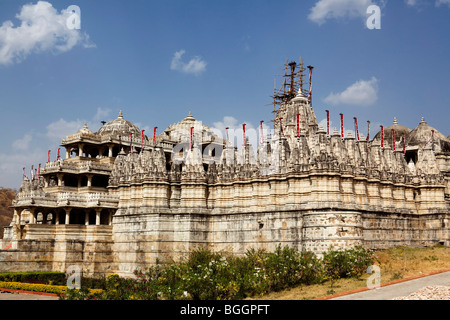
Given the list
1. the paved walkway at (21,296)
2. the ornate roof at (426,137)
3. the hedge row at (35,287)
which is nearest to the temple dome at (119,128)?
the hedge row at (35,287)

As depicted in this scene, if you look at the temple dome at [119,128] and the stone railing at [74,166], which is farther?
the temple dome at [119,128]

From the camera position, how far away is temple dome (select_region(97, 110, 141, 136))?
2275 inches

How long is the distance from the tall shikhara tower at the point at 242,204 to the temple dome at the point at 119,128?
449 cm

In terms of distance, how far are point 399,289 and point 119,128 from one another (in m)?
39.2

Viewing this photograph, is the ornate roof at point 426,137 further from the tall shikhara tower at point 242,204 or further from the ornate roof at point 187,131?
the ornate roof at point 187,131

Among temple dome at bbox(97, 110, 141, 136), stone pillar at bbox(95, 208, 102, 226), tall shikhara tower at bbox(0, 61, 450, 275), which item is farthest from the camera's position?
temple dome at bbox(97, 110, 141, 136)

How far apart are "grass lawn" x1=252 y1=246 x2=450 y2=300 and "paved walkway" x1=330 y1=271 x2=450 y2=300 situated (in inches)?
49.8

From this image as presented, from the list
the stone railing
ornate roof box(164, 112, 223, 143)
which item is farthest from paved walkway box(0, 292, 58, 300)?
ornate roof box(164, 112, 223, 143)

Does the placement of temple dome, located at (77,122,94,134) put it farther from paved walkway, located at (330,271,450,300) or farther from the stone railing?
paved walkway, located at (330,271,450,300)

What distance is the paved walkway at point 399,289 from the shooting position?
24938mm

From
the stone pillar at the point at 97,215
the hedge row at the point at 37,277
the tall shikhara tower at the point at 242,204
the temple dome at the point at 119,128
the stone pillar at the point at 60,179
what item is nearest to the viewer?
the tall shikhara tower at the point at 242,204

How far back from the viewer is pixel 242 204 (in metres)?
43.6

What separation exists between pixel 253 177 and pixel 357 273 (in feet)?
44.0
